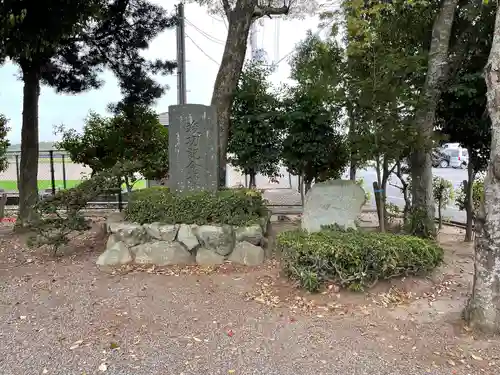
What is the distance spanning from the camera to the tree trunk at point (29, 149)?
6828 mm

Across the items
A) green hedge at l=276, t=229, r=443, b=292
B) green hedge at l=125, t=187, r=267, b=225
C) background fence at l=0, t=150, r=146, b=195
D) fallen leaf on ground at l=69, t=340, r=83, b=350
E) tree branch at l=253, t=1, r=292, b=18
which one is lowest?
fallen leaf on ground at l=69, t=340, r=83, b=350

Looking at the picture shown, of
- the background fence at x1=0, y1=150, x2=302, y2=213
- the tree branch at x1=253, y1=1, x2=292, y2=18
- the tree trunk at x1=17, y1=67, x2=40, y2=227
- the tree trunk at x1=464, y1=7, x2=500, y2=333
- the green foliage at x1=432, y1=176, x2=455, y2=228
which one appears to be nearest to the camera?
the tree trunk at x1=464, y1=7, x2=500, y2=333

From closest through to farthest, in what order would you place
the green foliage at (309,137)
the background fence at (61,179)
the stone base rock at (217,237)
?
the stone base rock at (217,237) < the green foliage at (309,137) < the background fence at (61,179)

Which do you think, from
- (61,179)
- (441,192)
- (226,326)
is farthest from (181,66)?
(226,326)

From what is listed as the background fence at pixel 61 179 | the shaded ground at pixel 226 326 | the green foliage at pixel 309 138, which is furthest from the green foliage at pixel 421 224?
the background fence at pixel 61 179

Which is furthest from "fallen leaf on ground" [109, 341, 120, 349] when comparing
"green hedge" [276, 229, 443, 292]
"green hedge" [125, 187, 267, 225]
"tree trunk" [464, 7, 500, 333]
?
"tree trunk" [464, 7, 500, 333]

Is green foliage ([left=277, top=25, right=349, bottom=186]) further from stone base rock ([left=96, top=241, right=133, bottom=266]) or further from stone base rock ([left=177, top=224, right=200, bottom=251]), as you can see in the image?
stone base rock ([left=96, top=241, right=133, bottom=266])

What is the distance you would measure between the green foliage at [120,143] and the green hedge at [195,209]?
11.4ft

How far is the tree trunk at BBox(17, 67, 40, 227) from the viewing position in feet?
22.4

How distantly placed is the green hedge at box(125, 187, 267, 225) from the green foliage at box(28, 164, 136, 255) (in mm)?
520

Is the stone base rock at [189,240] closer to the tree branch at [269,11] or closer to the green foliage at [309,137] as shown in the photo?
the green foliage at [309,137]

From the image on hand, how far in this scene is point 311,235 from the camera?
4.36 metres

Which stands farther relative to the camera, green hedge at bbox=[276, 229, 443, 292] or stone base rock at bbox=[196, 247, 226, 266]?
stone base rock at bbox=[196, 247, 226, 266]

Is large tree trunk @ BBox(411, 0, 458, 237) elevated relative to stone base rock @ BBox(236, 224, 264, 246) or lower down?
elevated
